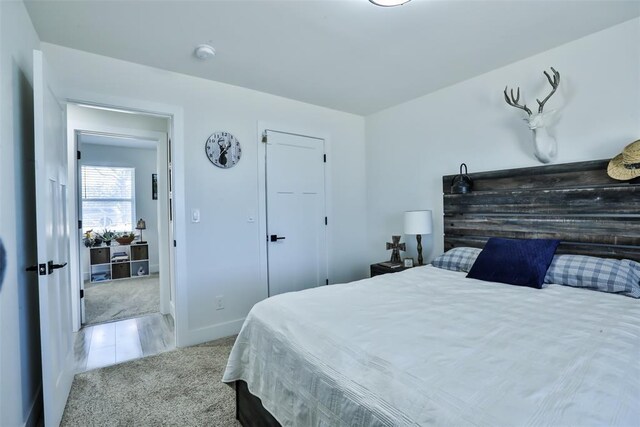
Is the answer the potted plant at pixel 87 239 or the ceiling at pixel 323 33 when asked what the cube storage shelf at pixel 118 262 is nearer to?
the potted plant at pixel 87 239

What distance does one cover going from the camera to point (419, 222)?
10.2 ft

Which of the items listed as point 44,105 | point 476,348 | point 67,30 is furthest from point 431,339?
point 67,30

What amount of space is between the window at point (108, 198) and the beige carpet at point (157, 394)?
414 centimetres

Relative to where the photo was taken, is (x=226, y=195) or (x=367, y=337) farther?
(x=226, y=195)

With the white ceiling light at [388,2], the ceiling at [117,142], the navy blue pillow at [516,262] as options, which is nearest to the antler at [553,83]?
the navy blue pillow at [516,262]

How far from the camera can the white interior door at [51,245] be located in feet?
5.26

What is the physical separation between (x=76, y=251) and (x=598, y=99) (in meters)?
4.69

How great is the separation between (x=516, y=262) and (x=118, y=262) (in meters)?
5.88

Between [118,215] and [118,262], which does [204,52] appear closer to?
[118,262]

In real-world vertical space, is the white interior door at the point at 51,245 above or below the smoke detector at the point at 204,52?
below

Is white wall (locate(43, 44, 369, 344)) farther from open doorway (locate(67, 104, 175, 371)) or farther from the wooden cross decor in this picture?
the wooden cross decor

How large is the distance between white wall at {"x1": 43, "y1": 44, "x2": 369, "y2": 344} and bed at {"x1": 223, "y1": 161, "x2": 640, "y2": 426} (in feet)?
4.31

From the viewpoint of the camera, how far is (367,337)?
1261 mm

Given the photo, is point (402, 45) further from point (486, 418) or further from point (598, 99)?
point (486, 418)
